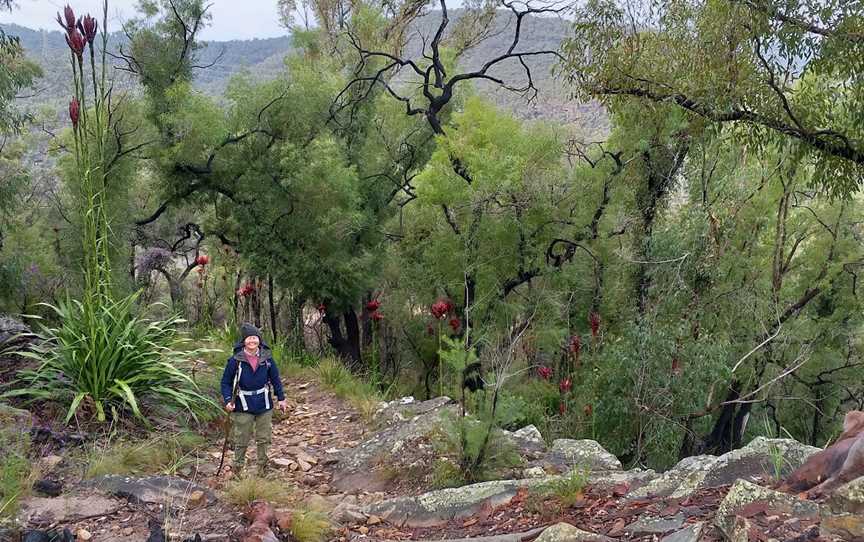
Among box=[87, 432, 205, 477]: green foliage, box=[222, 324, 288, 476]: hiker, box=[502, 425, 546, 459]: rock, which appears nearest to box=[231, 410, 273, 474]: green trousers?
box=[222, 324, 288, 476]: hiker

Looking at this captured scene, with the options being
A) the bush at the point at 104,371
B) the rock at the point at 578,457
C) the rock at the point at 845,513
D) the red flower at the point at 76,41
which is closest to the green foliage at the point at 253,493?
the bush at the point at 104,371

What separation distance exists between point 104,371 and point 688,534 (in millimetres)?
4882

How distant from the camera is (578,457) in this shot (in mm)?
6145

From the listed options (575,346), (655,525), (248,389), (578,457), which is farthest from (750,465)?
(575,346)

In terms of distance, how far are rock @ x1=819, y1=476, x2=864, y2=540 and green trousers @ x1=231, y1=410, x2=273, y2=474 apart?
4.10 meters

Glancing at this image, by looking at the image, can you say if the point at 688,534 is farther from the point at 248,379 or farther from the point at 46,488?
the point at 46,488

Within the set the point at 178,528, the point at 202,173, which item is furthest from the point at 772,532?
the point at 202,173

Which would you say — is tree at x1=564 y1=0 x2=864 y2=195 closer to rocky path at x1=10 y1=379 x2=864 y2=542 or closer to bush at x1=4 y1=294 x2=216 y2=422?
rocky path at x1=10 y1=379 x2=864 y2=542

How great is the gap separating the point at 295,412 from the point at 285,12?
1775 centimetres

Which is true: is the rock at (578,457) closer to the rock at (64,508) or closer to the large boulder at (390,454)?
the large boulder at (390,454)

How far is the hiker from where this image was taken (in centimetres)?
567

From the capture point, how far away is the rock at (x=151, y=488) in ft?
15.2

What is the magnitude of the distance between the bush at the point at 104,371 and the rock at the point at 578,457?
314 cm

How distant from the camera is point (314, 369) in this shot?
369 inches
